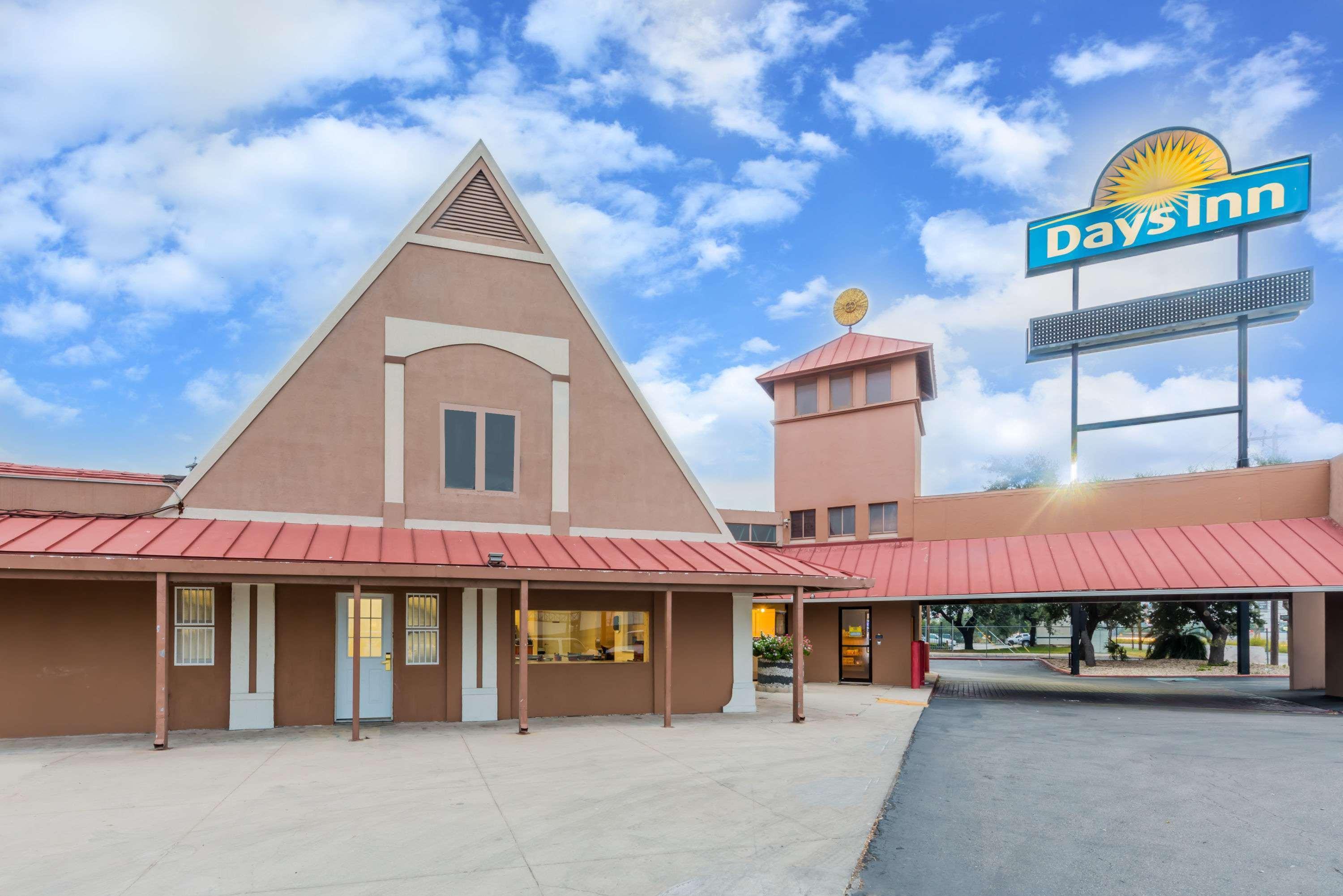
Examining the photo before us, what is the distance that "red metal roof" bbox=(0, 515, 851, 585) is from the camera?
11.9 meters

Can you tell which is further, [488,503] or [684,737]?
[488,503]

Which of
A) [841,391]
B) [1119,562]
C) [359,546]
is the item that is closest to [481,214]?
[359,546]

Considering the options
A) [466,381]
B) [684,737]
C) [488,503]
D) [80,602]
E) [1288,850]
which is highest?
[466,381]

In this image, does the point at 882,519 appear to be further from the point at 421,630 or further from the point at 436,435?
the point at 421,630

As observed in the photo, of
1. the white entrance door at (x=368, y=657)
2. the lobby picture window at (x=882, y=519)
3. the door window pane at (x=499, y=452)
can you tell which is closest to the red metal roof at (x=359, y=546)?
the door window pane at (x=499, y=452)

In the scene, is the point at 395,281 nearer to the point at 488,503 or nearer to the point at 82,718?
the point at 488,503

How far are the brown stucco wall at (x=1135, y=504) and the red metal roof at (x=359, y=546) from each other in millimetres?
9718

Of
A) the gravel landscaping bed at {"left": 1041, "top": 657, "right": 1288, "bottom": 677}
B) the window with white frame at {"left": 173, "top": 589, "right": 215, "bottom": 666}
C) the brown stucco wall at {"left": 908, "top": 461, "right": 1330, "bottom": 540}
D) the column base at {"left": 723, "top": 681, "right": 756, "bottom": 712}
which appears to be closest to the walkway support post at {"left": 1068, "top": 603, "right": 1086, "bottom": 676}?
the gravel landscaping bed at {"left": 1041, "top": 657, "right": 1288, "bottom": 677}

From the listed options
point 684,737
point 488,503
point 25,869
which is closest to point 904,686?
point 684,737

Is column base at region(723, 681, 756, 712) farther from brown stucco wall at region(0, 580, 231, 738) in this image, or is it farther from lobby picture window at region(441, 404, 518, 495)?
brown stucco wall at region(0, 580, 231, 738)

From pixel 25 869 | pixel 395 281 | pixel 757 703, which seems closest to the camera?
pixel 25 869

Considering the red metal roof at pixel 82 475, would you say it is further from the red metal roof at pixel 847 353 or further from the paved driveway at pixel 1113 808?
the red metal roof at pixel 847 353

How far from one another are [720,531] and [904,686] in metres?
9.47

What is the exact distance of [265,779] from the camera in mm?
9680
